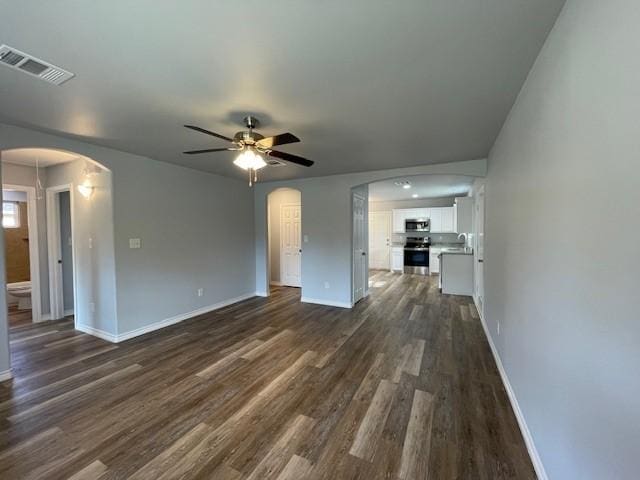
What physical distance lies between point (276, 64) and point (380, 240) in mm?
8197

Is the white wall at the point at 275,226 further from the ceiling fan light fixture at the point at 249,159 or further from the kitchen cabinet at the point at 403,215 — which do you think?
the ceiling fan light fixture at the point at 249,159

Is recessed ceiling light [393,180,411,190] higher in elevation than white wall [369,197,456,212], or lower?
higher

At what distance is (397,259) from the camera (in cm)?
877

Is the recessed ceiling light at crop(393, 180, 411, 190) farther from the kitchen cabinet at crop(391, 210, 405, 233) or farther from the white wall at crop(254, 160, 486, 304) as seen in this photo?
the kitchen cabinet at crop(391, 210, 405, 233)

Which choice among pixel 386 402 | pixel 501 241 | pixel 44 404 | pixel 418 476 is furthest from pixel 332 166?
pixel 44 404

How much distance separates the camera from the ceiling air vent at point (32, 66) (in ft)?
5.30

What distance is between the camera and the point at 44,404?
2318mm

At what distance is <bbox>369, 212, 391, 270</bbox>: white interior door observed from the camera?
9367 mm

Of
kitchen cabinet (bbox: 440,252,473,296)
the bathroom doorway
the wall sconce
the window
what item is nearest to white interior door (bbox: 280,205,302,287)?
kitchen cabinet (bbox: 440,252,473,296)

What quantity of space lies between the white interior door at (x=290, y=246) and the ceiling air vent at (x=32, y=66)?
16.8 ft

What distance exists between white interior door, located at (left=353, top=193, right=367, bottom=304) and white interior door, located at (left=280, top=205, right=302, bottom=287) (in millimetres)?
1794

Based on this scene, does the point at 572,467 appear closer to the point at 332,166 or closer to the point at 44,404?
the point at 44,404

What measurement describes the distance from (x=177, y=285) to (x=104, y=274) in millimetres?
963

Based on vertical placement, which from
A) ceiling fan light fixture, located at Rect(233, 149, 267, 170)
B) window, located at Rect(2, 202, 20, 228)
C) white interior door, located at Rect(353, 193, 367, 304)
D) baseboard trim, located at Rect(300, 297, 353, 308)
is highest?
ceiling fan light fixture, located at Rect(233, 149, 267, 170)
